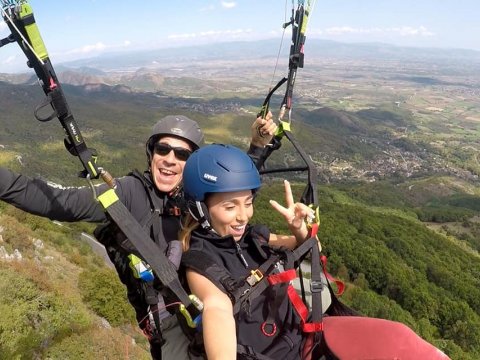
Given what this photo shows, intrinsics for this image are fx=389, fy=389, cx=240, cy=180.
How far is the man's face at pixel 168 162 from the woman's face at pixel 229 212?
1.26 meters

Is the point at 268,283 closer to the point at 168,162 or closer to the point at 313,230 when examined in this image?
the point at 313,230

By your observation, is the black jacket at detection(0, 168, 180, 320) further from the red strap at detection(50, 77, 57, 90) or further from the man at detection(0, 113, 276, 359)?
the red strap at detection(50, 77, 57, 90)

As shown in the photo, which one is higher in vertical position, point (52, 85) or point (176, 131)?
point (52, 85)

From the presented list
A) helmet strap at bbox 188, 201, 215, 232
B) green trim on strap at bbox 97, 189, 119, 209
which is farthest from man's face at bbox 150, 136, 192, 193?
green trim on strap at bbox 97, 189, 119, 209

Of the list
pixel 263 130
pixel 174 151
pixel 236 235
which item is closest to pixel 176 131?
pixel 174 151

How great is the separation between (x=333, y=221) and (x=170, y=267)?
7239cm

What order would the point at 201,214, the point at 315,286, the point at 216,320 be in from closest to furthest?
the point at 216,320 < the point at 315,286 < the point at 201,214

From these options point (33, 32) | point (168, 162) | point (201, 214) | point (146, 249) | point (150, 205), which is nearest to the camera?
point (33, 32)

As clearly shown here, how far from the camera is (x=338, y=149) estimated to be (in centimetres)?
19188

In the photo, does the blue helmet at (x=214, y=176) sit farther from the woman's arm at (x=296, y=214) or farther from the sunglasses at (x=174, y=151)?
the sunglasses at (x=174, y=151)

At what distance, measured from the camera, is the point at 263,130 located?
4.85 meters

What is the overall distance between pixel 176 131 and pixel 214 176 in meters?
1.58

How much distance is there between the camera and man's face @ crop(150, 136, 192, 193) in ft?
13.7

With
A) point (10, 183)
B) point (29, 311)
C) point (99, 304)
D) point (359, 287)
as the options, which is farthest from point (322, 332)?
point (359, 287)
